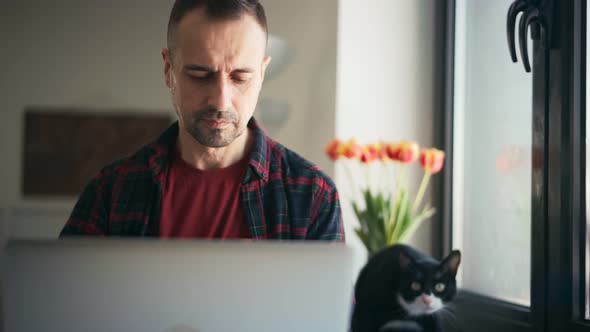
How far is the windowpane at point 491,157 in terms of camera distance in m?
1.96

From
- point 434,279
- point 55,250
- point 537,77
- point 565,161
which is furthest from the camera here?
point 537,77

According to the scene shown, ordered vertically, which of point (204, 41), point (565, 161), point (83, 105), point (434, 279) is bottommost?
point (434, 279)

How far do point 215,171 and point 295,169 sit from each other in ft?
0.77

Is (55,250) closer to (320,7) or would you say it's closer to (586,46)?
(586,46)

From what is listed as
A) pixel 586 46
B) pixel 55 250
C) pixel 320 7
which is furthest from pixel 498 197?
pixel 55 250

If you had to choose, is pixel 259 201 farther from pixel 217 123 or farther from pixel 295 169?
pixel 217 123

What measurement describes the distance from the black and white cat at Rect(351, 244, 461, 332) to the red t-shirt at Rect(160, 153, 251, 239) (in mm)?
366

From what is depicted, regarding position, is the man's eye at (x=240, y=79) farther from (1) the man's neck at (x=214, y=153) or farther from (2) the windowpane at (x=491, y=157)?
(2) the windowpane at (x=491, y=157)

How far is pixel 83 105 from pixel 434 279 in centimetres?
142

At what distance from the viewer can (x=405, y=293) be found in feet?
4.95

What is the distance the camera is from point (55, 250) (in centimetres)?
79

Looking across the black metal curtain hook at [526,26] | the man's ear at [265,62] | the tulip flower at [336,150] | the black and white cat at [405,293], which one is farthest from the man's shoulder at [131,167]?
the black metal curtain hook at [526,26]

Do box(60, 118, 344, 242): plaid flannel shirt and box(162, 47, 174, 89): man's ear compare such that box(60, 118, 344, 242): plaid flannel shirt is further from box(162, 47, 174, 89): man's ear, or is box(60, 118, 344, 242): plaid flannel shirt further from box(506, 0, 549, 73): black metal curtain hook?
box(506, 0, 549, 73): black metal curtain hook

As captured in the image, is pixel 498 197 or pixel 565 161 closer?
pixel 565 161
